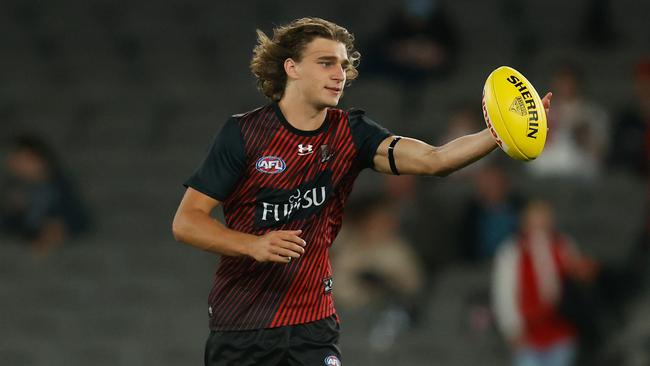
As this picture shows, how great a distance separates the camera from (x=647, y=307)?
8820 mm

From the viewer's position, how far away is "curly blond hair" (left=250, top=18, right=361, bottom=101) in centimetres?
500

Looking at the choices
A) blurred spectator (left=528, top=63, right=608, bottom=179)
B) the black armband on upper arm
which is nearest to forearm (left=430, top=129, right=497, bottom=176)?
the black armband on upper arm

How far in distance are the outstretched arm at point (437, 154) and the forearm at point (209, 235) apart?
0.65 m

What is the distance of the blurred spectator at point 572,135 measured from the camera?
949 cm

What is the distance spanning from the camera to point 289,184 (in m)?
4.95

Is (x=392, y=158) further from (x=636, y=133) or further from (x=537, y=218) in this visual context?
(x=636, y=133)

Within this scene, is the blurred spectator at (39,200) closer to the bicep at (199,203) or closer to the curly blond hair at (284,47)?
the curly blond hair at (284,47)

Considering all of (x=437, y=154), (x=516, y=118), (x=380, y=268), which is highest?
(x=380, y=268)

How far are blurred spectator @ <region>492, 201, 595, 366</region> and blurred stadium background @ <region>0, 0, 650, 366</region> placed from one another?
39 cm

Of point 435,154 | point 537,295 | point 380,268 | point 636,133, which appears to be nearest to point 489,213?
point 537,295

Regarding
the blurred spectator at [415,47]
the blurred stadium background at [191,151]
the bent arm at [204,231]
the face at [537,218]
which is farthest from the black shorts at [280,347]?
the blurred spectator at [415,47]

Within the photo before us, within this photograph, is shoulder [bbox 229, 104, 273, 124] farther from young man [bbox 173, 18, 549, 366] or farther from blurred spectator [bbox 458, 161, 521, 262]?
blurred spectator [bbox 458, 161, 521, 262]

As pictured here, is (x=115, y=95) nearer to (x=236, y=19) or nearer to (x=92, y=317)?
(x=236, y=19)

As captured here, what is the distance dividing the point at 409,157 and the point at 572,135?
485 centimetres
